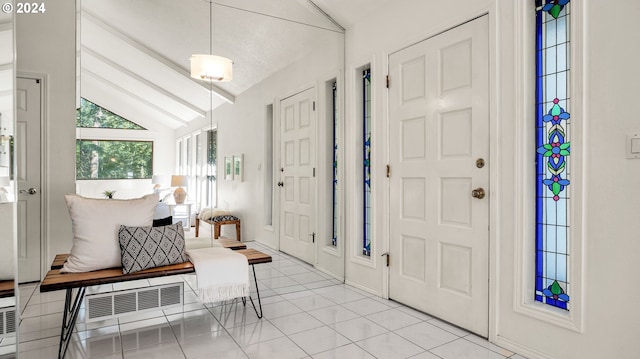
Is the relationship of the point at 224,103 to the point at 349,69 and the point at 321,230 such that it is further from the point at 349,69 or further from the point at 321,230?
→ the point at 321,230

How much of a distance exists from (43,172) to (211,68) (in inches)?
55.8

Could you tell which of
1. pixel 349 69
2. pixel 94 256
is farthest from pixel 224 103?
pixel 94 256

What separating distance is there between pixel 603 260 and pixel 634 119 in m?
0.67

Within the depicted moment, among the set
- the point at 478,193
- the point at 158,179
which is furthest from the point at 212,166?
the point at 478,193

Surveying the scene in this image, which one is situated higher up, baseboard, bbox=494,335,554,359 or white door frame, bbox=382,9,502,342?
white door frame, bbox=382,9,502,342

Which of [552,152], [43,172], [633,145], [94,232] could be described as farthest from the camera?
[43,172]

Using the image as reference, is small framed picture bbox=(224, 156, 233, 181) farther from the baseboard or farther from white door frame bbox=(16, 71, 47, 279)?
the baseboard

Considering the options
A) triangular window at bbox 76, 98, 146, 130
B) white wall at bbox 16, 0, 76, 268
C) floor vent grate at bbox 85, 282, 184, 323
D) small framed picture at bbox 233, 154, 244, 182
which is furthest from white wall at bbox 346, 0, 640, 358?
white wall at bbox 16, 0, 76, 268

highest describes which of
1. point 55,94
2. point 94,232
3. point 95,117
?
point 55,94

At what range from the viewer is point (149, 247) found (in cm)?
229

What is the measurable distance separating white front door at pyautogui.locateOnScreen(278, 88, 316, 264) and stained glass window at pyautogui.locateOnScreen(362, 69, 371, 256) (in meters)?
0.54

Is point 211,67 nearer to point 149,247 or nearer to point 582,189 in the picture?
point 149,247

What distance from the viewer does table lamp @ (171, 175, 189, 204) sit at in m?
2.80

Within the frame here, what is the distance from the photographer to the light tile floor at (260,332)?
2.13 meters
